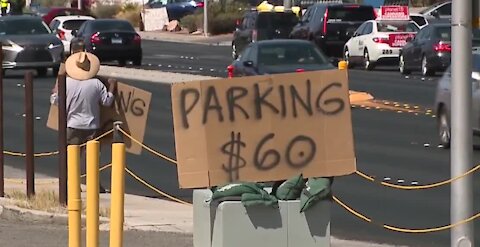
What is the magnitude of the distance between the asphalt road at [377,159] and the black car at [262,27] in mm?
9155

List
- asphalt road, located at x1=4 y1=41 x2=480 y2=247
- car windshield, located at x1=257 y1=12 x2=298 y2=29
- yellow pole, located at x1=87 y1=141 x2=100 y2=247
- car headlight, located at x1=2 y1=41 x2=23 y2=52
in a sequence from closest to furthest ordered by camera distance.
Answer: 1. yellow pole, located at x1=87 y1=141 x2=100 y2=247
2. asphalt road, located at x1=4 y1=41 x2=480 y2=247
3. car headlight, located at x1=2 y1=41 x2=23 y2=52
4. car windshield, located at x1=257 y1=12 x2=298 y2=29

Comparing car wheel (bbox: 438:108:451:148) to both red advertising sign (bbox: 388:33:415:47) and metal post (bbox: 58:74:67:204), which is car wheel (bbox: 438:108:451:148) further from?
red advertising sign (bbox: 388:33:415:47)

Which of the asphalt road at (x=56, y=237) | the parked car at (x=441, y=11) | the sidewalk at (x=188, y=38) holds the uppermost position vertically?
the parked car at (x=441, y=11)

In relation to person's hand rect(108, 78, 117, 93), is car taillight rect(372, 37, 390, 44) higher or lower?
lower

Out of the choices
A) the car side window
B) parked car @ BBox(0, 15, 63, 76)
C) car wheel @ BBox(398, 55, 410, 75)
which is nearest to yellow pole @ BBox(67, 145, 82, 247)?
parked car @ BBox(0, 15, 63, 76)

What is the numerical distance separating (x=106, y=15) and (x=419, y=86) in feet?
153

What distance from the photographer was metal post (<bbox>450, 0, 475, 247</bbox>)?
8922 millimetres

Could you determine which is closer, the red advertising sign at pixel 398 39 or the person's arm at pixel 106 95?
the person's arm at pixel 106 95

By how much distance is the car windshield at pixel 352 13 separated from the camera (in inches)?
1567

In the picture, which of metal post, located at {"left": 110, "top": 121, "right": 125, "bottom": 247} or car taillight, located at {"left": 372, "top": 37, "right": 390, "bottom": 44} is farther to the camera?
car taillight, located at {"left": 372, "top": 37, "right": 390, "bottom": 44}

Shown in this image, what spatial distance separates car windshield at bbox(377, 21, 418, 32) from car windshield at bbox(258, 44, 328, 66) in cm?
1231

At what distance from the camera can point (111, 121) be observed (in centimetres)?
1388

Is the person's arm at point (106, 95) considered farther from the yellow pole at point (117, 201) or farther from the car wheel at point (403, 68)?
the car wheel at point (403, 68)

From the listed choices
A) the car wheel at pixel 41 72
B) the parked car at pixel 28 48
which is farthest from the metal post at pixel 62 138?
the car wheel at pixel 41 72
